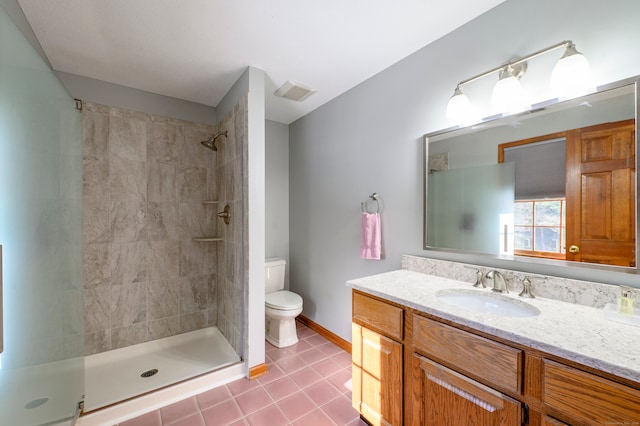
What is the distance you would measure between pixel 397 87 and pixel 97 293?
2.98 metres

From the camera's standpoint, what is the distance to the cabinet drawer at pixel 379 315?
1272 mm

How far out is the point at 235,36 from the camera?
166 cm

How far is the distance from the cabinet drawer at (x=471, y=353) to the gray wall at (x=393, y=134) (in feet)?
1.97

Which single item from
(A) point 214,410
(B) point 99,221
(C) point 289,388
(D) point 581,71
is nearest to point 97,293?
(B) point 99,221

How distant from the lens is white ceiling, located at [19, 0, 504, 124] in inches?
56.2

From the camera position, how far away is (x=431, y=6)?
142 cm

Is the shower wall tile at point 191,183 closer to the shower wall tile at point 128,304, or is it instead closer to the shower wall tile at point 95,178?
the shower wall tile at point 95,178

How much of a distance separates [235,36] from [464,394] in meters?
2.26

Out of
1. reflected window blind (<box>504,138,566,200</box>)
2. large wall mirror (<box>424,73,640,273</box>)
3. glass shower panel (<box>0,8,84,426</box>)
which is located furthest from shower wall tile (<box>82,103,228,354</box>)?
reflected window blind (<box>504,138,566,200</box>)

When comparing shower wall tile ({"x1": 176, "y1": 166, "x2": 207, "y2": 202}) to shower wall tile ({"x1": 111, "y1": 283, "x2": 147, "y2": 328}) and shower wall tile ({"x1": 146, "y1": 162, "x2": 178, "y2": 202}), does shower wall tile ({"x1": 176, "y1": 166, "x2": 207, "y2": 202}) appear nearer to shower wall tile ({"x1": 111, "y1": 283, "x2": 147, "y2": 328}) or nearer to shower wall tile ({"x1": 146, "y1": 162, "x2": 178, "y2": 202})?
shower wall tile ({"x1": 146, "y1": 162, "x2": 178, "y2": 202})

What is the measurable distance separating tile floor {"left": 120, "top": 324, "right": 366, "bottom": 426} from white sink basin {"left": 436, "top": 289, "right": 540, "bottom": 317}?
3.11ft

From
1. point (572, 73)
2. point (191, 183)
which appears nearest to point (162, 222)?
point (191, 183)

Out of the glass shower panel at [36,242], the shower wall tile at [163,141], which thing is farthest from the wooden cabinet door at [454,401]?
the shower wall tile at [163,141]

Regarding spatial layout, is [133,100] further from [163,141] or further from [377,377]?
[377,377]
